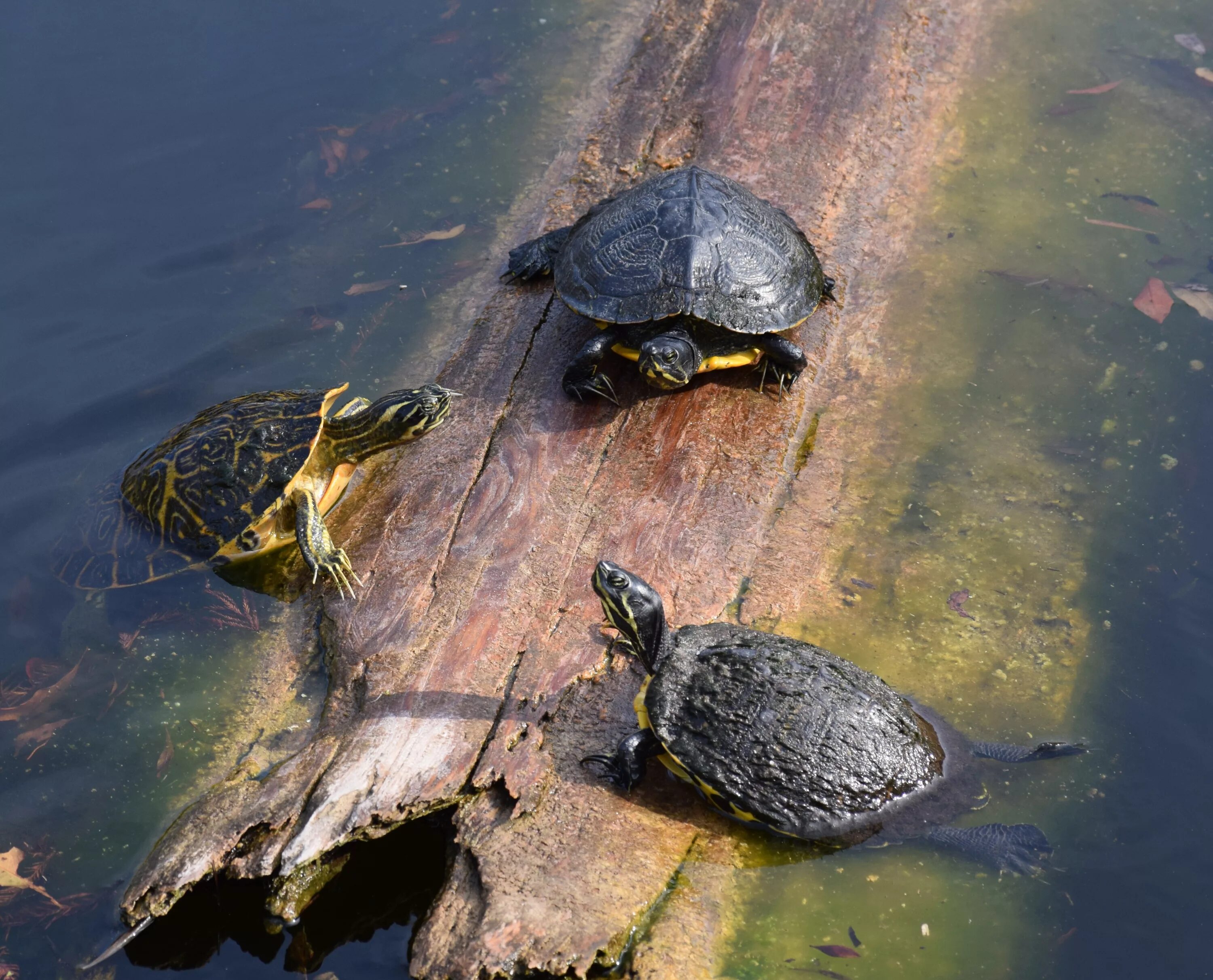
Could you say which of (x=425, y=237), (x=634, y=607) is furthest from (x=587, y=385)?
(x=425, y=237)

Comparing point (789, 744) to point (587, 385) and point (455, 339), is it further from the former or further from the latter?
point (455, 339)

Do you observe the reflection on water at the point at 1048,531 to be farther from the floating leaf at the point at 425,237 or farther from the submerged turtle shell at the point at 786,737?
the floating leaf at the point at 425,237

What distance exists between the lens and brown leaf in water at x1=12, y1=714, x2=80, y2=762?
14.3ft

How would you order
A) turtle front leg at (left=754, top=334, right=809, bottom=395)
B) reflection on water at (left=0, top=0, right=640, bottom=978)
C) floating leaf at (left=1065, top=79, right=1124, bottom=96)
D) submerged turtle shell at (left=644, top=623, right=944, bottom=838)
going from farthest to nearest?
floating leaf at (left=1065, top=79, right=1124, bottom=96) < turtle front leg at (left=754, top=334, right=809, bottom=395) < reflection on water at (left=0, top=0, right=640, bottom=978) < submerged turtle shell at (left=644, top=623, right=944, bottom=838)

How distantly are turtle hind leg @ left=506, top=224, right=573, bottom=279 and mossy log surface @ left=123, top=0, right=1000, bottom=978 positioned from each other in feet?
0.30

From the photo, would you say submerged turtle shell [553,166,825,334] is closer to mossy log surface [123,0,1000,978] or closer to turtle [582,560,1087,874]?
mossy log surface [123,0,1000,978]

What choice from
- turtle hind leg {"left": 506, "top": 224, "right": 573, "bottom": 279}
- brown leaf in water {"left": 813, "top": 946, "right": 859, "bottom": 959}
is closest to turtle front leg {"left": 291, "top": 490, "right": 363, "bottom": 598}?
turtle hind leg {"left": 506, "top": 224, "right": 573, "bottom": 279}

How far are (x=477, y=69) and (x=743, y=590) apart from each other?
226 inches

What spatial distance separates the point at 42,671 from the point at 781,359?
399cm

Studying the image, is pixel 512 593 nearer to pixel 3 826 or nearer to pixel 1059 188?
pixel 3 826

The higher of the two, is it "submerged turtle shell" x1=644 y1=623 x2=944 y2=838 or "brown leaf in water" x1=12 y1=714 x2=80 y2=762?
"submerged turtle shell" x1=644 y1=623 x2=944 y2=838

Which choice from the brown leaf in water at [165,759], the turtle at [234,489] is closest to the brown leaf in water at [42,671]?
the turtle at [234,489]

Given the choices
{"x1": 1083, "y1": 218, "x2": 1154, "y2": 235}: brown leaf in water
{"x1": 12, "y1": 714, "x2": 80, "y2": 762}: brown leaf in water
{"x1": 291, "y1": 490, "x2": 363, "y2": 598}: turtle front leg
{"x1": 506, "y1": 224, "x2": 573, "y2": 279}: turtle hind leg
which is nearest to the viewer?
{"x1": 12, "y1": 714, "x2": 80, "y2": 762}: brown leaf in water

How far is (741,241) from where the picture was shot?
17.2 ft
